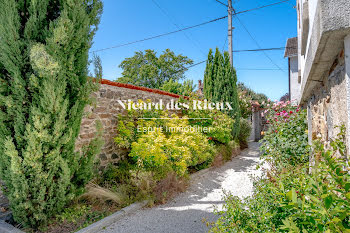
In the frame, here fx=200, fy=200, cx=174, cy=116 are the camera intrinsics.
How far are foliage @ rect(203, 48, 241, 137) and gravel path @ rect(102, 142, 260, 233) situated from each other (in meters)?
3.18

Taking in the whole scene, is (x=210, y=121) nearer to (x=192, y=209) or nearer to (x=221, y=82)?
(x=221, y=82)

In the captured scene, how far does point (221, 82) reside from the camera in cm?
830

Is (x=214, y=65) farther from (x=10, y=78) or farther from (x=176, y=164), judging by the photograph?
(x=10, y=78)

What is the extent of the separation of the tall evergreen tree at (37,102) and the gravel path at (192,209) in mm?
1092

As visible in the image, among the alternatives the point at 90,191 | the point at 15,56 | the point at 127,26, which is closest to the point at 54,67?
the point at 15,56

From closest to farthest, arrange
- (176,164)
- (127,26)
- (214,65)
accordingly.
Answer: (176,164) < (214,65) < (127,26)

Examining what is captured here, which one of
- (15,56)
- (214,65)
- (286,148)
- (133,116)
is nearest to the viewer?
(15,56)

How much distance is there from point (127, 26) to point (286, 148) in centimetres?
1088

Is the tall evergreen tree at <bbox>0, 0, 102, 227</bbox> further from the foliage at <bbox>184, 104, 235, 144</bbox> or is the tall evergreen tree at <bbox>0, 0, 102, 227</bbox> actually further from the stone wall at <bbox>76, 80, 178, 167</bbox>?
the foliage at <bbox>184, 104, 235, 144</bbox>

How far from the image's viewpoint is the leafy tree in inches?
924

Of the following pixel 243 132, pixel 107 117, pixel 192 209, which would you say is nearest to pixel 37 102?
pixel 107 117

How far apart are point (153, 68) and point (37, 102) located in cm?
2116

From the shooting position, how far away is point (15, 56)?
2.71m

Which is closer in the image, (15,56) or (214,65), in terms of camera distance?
(15,56)
